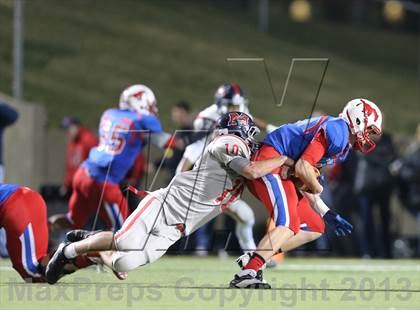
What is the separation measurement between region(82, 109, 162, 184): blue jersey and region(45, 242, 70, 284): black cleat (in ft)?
9.41

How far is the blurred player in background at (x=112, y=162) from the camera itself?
484 inches

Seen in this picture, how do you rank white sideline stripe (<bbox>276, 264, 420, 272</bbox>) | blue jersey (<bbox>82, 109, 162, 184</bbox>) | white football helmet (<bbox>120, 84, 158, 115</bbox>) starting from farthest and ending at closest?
white sideline stripe (<bbox>276, 264, 420, 272</bbox>)
white football helmet (<bbox>120, 84, 158, 115</bbox>)
blue jersey (<bbox>82, 109, 162, 184</bbox>)

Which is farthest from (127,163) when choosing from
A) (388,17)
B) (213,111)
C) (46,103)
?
(388,17)

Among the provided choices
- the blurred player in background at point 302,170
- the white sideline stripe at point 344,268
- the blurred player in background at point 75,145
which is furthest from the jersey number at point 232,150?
the blurred player in background at point 75,145

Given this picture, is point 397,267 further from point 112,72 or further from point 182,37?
point 182,37

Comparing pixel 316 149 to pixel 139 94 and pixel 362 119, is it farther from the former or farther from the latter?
pixel 139 94

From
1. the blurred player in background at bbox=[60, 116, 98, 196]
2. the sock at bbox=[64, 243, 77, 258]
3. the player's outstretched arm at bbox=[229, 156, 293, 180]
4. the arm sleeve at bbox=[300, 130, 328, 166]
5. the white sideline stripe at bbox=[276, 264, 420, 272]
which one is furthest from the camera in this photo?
the blurred player in background at bbox=[60, 116, 98, 196]

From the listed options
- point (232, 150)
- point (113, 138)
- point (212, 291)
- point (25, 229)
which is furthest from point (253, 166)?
point (113, 138)

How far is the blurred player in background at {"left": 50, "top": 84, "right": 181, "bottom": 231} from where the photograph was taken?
40.3 feet

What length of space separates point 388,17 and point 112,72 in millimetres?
12945

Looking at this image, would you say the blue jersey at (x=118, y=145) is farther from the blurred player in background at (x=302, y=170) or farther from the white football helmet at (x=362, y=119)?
the white football helmet at (x=362, y=119)

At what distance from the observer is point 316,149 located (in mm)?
9430

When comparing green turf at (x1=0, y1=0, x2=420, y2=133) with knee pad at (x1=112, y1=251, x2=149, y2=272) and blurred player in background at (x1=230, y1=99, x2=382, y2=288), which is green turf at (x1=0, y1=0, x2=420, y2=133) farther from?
knee pad at (x1=112, y1=251, x2=149, y2=272)

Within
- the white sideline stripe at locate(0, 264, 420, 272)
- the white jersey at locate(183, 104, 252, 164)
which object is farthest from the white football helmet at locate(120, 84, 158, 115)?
the white sideline stripe at locate(0, 264, 420, 272)
